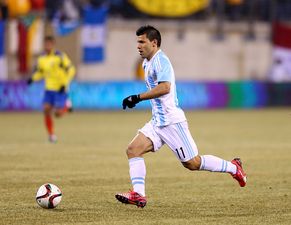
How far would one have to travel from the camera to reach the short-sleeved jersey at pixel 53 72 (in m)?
21.8

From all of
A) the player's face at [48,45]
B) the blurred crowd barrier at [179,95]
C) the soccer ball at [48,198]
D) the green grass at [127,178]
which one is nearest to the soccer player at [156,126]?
the green grass at [127,178]

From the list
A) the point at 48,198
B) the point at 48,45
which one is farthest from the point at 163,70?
the point at 48,45

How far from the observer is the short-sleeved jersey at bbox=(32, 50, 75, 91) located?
2180 centimetres

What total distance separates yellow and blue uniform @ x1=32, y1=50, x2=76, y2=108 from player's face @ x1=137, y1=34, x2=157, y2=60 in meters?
11.2

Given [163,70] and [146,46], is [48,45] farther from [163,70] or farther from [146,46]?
[163,70]

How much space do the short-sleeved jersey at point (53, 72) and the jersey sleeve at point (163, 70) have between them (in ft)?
37.4

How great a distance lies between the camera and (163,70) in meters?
10.5

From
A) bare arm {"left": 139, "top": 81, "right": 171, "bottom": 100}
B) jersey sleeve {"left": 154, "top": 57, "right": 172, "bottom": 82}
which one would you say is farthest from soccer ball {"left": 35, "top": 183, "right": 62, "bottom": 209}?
jersey sleeve {"left": 154, "top": 57, "right": 172, "bottom": 82}

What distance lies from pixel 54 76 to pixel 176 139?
11.5 m

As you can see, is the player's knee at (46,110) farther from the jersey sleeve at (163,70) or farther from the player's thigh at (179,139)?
the jersey sleeve at (163,70)

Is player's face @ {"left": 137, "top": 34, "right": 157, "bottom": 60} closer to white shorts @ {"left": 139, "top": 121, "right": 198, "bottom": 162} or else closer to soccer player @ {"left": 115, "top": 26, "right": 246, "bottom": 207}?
soccer player @ {"left": 115, "top": 26, "right": 246, "bottom": 207}

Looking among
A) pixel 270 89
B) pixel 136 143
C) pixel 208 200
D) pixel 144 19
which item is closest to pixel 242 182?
pixel 208 200

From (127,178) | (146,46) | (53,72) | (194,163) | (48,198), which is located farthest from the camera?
(53,72)

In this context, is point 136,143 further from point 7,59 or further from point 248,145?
point 7,59
